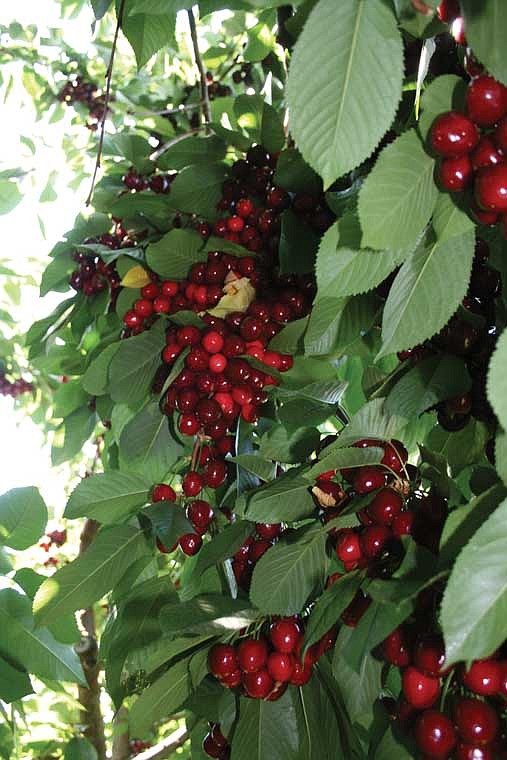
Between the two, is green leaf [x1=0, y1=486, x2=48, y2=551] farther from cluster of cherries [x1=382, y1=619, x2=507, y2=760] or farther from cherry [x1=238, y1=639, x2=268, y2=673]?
cluster of cherries [x1=382, y1=619, x2=507, y2=760]

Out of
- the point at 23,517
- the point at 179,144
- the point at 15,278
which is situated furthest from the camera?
the point at 15,278

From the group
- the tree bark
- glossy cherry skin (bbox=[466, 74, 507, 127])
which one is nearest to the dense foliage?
glossy cherry skin (bbox=[466, 74, 507, 127])

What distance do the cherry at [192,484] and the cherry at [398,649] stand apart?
51cm

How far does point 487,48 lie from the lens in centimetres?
56

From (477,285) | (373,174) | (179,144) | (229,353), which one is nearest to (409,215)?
(373,174)

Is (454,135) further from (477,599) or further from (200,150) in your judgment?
(200,150)

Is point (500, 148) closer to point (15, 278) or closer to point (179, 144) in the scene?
point (179, 144)

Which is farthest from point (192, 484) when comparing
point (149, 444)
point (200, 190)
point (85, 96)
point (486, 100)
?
point (85, 96)

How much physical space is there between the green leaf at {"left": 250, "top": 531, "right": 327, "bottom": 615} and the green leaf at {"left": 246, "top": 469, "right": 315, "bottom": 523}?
0.04 m

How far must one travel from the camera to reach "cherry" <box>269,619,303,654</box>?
0.85 metres

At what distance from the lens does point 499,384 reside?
517mm

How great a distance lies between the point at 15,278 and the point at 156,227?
57.8 inches

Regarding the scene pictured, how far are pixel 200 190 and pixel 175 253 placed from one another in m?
0.20

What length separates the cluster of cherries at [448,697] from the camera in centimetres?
64
